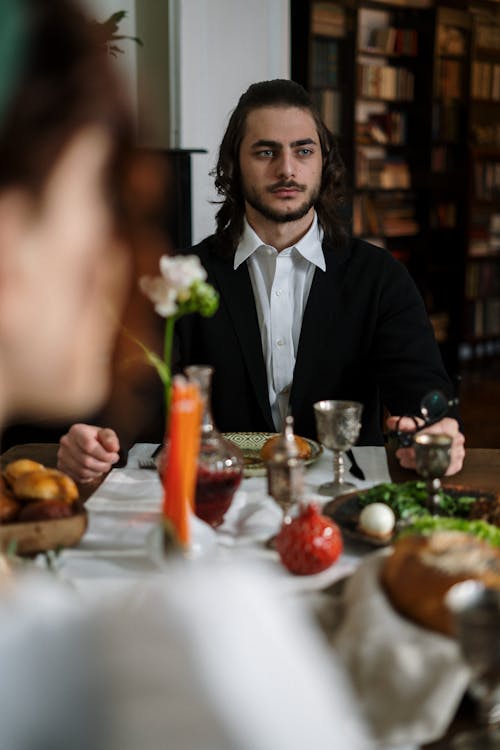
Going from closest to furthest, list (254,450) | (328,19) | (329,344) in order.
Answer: (254,450) → (329,344) → (328,19)

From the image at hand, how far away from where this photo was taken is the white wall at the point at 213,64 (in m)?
4.26

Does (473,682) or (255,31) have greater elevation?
(255,31)

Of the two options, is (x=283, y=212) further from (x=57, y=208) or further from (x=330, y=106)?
(x=330, y=106)

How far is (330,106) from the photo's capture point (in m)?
6.03

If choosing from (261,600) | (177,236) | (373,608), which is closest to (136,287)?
(261,600)

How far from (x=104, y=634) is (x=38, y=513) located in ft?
2.50

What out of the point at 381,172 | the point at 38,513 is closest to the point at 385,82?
the point at 381,172

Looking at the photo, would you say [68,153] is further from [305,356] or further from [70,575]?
[305,356]

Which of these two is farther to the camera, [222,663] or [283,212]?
[283,212]

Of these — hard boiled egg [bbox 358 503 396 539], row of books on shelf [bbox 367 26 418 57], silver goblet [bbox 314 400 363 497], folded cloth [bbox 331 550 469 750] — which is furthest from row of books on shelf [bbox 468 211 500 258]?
folded cloth [bbox 331 550 469 750]

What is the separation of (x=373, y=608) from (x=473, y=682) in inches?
4.7

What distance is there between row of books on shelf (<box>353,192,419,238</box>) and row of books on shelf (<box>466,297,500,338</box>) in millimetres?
870

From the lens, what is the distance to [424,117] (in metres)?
6.43

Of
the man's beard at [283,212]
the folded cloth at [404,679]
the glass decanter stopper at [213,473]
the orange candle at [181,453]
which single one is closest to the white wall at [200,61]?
the man's beard at [283,212]
